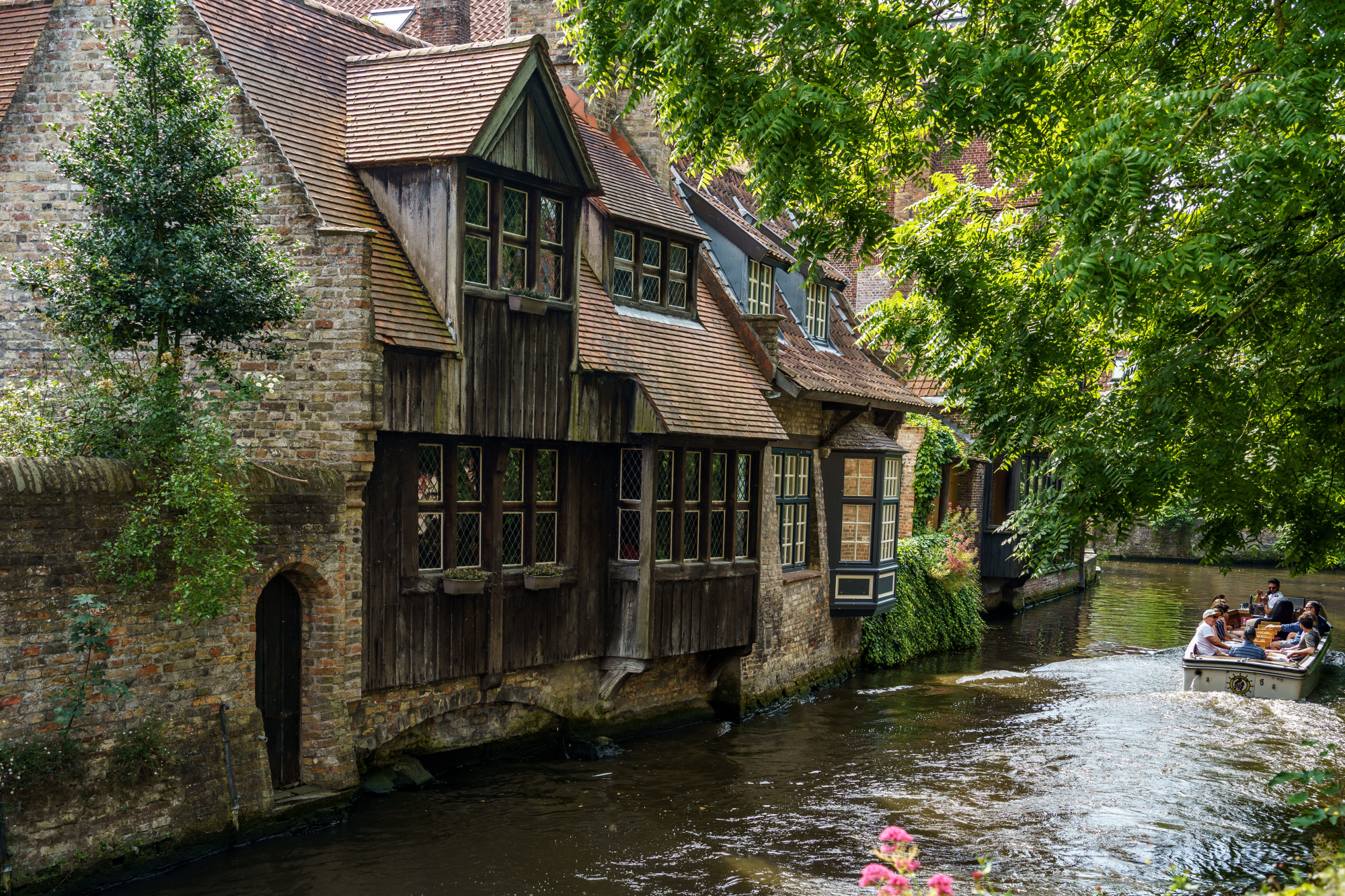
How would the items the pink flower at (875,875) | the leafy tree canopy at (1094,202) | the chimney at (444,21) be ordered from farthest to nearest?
the chimney at (444,21), the leafy tree canopy at (1094,202), the pink flower at (875,875)

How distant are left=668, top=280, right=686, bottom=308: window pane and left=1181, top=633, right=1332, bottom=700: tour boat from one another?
427 inches

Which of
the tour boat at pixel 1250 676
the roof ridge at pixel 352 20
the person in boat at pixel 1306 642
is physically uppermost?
the roof ridge at pixel 352 20

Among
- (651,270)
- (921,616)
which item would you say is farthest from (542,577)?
(921,616)

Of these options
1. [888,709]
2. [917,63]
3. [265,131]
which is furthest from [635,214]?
[888,709]

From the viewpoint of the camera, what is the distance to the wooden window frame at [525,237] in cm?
1296

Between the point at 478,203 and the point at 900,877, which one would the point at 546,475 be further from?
the point at 900,877

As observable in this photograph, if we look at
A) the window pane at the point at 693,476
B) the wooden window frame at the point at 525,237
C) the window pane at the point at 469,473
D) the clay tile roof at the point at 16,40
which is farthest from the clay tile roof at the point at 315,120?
the window pane at the point at 693,476

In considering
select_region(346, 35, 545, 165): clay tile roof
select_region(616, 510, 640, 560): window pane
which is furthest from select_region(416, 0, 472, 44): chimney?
select_region(616, 510, 640, 560): window pane

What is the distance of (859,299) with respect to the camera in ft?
101

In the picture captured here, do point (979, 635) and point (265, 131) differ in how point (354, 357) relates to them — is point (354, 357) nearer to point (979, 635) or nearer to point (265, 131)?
point (265, 131)

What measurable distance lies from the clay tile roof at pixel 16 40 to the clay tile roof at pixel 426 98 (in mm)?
3270

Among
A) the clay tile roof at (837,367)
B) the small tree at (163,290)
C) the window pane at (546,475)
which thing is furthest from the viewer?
the clay tile roof at (837,367)

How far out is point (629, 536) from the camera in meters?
15.3

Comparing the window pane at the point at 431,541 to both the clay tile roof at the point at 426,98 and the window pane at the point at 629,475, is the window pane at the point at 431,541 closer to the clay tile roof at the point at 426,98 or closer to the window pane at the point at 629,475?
the window pane at the point at 629,475
